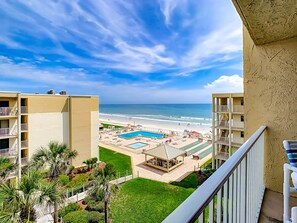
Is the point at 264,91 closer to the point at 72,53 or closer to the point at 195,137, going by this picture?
the point at 195,137

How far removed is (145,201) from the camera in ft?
27.2

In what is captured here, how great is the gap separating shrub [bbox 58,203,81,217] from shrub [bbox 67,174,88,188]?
83.2 inches

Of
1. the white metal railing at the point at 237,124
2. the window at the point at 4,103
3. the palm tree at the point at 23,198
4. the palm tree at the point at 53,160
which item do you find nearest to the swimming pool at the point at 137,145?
the white metal railing at the point at 237,124

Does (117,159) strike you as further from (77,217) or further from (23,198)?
(23,198)

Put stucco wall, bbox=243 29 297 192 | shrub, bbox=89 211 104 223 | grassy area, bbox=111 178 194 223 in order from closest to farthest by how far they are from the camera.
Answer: stucco wall, bbox=243 29 297 192 < shrub, bbox=89 211 104 223 < grassy area, bbox=111 178 194 223

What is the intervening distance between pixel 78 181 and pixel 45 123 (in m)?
4.34

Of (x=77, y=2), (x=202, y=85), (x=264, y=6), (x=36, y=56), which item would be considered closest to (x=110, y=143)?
(x=77, y=2)

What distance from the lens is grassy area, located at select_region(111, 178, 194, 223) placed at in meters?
7.20

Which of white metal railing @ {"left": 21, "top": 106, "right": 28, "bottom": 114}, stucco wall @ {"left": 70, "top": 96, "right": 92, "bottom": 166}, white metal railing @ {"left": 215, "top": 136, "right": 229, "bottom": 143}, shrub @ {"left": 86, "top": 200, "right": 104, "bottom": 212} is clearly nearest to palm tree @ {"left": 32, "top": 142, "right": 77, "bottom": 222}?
shrub @ {"left": 86, "top": 200, "right": 104, "bottom": 212}

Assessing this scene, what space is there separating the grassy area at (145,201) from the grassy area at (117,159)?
2.52m

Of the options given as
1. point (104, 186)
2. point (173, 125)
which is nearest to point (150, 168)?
point (104, 186)

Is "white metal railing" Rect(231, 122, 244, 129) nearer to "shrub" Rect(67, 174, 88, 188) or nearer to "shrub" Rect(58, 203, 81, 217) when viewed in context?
"shrub" Rect(67, 174, 88, 188)

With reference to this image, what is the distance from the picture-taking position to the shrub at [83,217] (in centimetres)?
658

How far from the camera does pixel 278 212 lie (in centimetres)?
209
